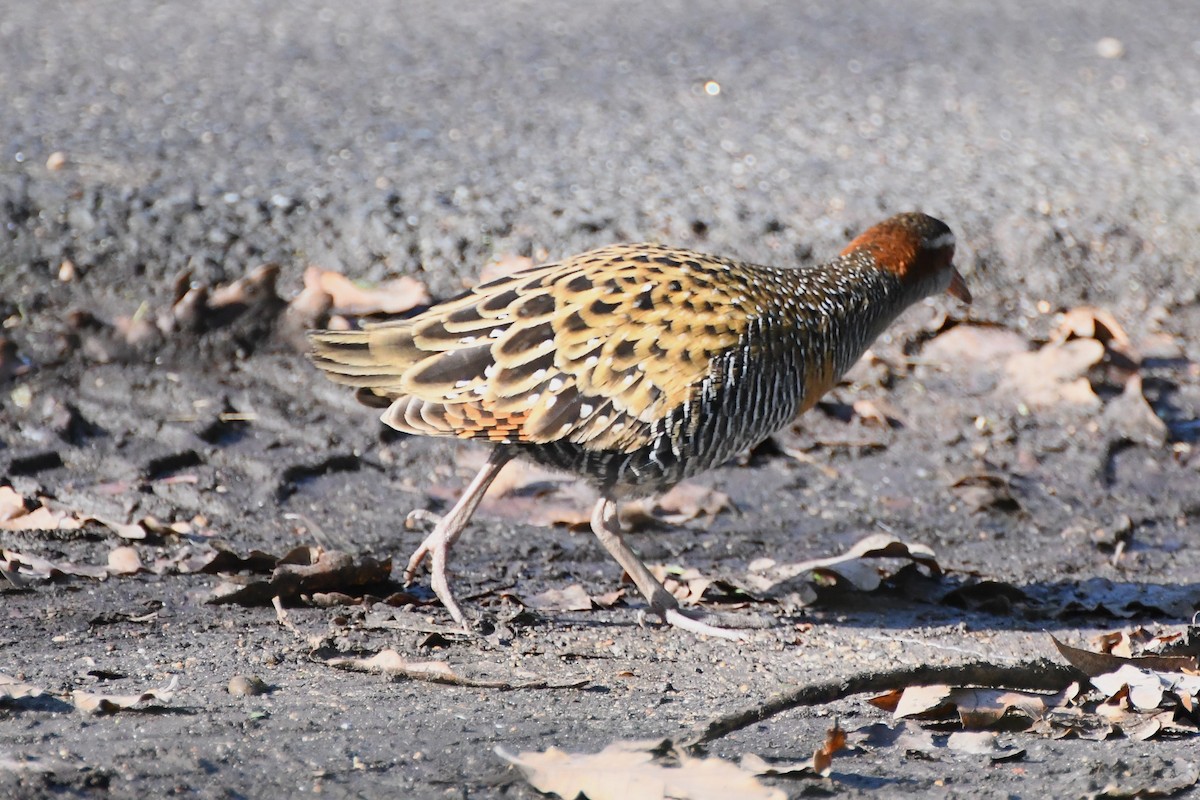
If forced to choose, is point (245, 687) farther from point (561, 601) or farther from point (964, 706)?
point (964, 706)

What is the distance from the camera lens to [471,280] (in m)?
5.75

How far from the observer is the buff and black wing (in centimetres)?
397

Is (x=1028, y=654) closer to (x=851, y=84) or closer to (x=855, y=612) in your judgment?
(x=855, y=612)

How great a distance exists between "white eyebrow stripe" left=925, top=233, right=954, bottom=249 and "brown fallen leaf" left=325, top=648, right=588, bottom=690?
2225mm

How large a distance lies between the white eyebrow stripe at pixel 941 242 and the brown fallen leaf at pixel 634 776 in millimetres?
2591

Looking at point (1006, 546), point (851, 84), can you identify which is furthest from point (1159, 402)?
point (851, 84)

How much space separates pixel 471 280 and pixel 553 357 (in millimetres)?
1824

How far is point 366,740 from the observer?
2998 mm

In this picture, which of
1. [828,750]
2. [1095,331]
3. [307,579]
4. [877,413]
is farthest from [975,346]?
[828,750]

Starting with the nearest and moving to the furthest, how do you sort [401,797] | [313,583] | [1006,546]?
[401,797] → [313,583] → [1006,546]

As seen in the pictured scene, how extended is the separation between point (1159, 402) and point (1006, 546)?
3.96 feet

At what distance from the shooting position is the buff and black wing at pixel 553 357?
3.97m

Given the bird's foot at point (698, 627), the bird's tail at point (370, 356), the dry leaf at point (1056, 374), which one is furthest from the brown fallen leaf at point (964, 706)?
the dry leaf at point (1056, 374)

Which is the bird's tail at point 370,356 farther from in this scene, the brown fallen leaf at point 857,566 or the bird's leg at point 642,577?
the brown fallen leaf at point 857,566
